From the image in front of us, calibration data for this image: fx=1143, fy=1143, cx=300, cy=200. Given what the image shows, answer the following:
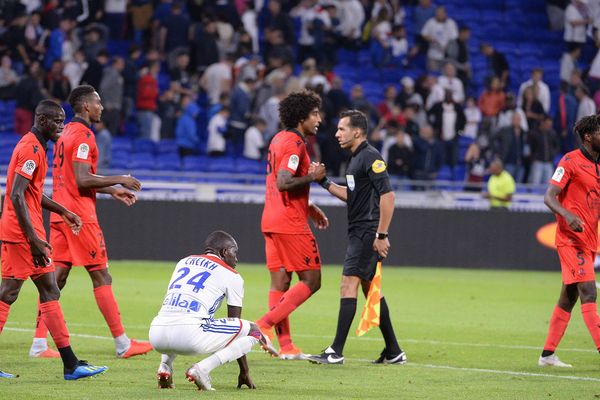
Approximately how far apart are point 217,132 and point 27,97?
395 cm

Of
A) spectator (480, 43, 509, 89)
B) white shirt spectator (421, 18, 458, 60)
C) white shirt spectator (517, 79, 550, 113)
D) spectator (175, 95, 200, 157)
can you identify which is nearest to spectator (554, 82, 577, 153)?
white shirt spectator (517, 79, 550, 113)

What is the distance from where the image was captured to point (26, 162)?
27.8 feet

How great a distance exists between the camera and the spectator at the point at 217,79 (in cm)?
2486

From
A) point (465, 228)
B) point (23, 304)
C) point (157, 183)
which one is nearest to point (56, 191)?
point (23, 304)

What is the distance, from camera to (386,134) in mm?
24141

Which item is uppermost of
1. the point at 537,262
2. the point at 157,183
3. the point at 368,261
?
the point at 368,261

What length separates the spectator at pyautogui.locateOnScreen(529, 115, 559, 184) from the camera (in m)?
25.2

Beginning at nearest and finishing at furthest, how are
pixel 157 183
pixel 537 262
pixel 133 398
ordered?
pixel 133 398 < pixel 157 183 < pixel 537 262

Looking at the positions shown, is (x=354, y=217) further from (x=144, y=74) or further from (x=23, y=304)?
(x=144, y=74)

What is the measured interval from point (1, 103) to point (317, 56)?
751 cm

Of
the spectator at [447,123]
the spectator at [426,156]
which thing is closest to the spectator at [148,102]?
the spectator at [426,156]

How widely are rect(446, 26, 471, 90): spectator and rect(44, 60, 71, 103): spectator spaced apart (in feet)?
31.8

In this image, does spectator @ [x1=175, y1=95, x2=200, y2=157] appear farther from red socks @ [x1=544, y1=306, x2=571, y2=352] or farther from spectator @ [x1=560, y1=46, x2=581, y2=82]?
red socks @ [x1=544, y1=306, x2=571, y2=352]

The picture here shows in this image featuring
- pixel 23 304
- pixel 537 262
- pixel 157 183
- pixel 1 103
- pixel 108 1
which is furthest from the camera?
pixel 108 1
